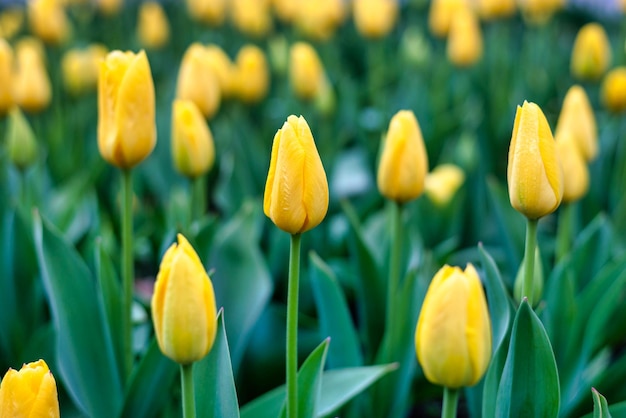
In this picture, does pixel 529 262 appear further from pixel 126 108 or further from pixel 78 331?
pixel 78 331

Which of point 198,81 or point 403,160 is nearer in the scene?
point 403,160

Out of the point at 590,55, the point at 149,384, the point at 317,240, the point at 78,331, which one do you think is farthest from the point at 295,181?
the point at 590,55

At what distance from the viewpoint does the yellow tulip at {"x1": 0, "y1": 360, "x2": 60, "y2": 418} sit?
940mm

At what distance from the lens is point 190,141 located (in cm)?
173

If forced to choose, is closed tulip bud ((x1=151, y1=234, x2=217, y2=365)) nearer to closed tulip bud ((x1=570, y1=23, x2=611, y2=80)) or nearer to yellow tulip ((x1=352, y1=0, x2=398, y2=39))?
closed tulip bud ((x1=570, y1=23, x2=611, y2=80))

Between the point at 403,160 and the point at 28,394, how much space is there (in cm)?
75

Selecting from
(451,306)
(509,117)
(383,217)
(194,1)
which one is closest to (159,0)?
(194,1)

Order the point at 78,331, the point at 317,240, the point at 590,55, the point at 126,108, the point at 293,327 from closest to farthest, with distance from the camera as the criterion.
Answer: the point at 293,327
the point at 126,108
the point at 78,331
the point at 317,240
the point at 590,55

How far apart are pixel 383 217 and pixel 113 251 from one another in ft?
2.22

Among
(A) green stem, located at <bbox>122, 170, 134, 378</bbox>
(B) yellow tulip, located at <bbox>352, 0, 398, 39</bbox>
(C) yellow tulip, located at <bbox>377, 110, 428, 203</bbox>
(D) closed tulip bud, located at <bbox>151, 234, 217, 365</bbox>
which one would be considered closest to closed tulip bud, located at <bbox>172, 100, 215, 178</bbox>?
(A) green stem, located at <bbox>122, 170, 134, 378</bbox>

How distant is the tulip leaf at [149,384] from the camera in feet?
4.52

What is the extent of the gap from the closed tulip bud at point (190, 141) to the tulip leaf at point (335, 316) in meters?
0.34

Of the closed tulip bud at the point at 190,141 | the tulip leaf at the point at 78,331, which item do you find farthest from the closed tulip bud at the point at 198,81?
the tulip leaf at the point at 78,331

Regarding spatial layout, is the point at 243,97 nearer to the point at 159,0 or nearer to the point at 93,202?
the point at 93,202
